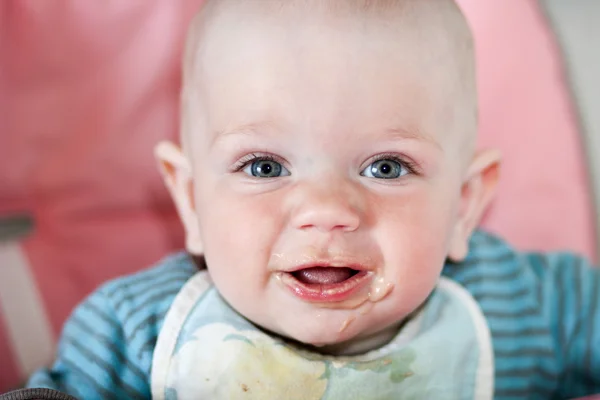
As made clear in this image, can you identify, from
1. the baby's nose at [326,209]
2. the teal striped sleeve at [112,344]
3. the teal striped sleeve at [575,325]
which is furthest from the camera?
the teal striped sleeve at [575,325]

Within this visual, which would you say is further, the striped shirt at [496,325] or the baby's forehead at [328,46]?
the striped shirt at [496,325]

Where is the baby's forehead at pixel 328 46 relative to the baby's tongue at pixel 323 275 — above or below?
above

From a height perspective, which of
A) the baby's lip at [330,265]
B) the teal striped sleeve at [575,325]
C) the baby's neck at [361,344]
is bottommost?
the teal striped sleeve at [575,325]

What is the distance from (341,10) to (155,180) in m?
0.52

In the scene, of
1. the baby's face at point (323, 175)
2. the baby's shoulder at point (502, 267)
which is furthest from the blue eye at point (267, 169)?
the baby's shoulder at point (502, 267)

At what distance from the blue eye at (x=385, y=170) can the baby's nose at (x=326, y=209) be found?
50mm

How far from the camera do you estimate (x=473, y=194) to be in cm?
102

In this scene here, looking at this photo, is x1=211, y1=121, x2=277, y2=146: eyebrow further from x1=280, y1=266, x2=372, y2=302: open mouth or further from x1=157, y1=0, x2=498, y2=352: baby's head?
x1=280, y1=266, x2=372, y2=302: open mouth

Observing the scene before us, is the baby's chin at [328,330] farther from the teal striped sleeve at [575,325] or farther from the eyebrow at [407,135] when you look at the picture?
the teal striped sleeve at [575,325]

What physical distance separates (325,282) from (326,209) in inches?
3.6

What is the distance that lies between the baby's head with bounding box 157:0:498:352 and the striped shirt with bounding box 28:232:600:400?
125 millimetres

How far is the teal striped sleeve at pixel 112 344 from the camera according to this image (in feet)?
3.05

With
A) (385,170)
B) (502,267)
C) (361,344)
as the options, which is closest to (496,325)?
(502,267)

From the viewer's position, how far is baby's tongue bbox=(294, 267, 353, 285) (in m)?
0.86
